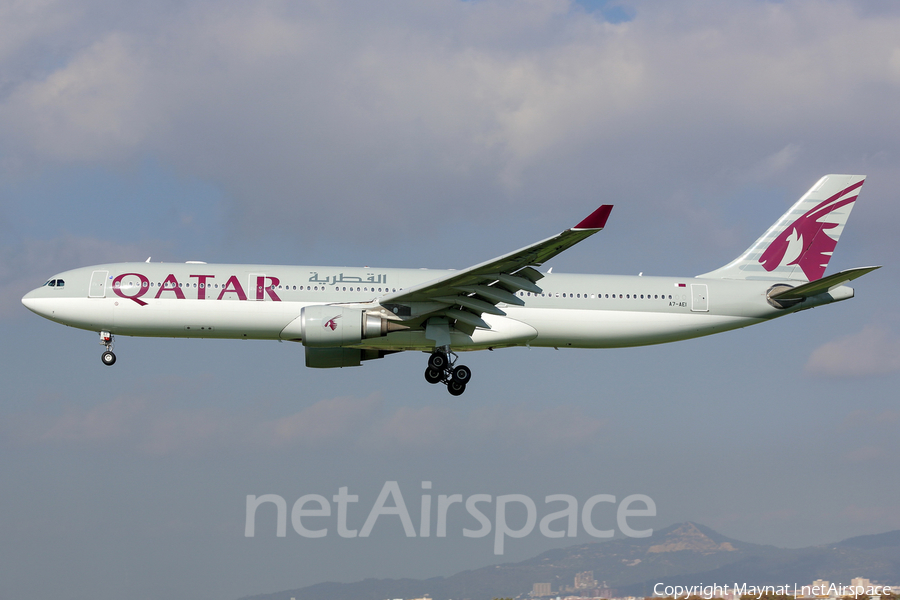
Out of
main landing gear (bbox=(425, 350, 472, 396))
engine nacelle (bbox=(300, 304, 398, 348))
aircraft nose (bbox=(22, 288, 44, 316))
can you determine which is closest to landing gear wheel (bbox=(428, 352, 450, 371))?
main landing gear (bbox=(425, 350, 472, 396))

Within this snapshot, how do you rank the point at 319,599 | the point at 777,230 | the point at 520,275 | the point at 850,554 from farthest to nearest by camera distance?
the point at 850,554
the point at 319,599
the point at 777,230
the point at 520,275

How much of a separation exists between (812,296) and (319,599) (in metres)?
26.9

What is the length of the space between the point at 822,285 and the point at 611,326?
7.63 meters

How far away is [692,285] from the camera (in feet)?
104

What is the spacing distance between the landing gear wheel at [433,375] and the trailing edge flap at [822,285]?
13105mm

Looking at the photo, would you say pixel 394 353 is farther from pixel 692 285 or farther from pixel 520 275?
pixel 692 285

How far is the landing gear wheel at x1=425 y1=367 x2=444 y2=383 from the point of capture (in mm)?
29469

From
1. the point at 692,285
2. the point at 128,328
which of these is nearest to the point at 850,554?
the point at 692,285

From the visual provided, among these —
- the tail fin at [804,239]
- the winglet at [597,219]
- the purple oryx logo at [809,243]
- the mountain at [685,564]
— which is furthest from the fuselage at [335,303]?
the mountain at [685,564]

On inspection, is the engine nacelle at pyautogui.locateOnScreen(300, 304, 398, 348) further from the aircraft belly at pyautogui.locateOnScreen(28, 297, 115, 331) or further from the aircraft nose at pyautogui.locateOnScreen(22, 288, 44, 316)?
the aircraft nose at pyautogui.locateOnScreen(22, 288, 44, 316)

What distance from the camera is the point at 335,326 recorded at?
27.0m

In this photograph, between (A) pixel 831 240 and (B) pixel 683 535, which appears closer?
(A) pixel 831 240

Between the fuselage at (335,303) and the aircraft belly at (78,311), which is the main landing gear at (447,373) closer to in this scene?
the fuselage at (335,303)

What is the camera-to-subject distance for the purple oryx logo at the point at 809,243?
3459cm
